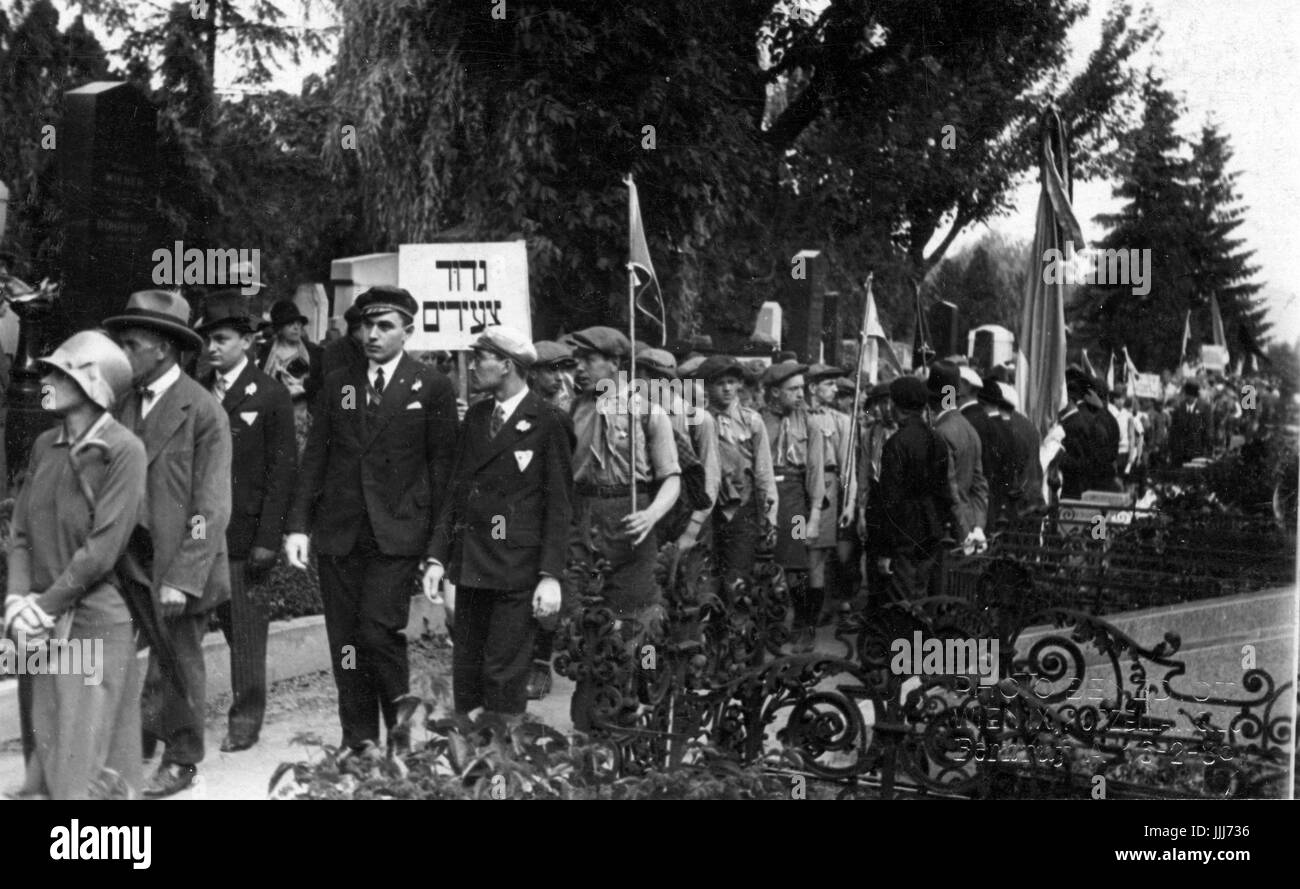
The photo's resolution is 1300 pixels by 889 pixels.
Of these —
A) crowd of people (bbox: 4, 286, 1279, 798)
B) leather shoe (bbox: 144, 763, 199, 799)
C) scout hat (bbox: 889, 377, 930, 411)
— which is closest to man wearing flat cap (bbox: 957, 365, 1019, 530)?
crowd of people (bbox: 4, 286, 1279, 798)

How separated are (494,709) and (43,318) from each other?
8.85 feet

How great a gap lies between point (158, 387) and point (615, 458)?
7.02 ft

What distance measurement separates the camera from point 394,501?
7.02 m

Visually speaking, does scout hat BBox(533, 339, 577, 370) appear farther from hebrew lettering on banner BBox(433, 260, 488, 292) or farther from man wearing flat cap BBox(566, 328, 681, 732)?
hebrew lettering on banner BBox(433, 260, 488, 292)

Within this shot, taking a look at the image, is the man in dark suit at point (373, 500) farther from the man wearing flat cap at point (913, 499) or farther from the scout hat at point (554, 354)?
the man wearing flat cap at point (913, 499)

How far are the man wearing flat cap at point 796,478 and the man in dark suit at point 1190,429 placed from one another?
2.01 m

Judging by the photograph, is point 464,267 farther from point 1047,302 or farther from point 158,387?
point 1047,302

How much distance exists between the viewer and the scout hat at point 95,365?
20.8ft

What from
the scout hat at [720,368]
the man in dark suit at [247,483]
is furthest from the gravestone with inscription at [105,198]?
the scout hat at [720,368]

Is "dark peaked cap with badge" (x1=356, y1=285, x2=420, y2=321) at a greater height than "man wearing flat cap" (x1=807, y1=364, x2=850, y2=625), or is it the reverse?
"dark peaked cap with badge" (x1=356, y1=285, x2=420, y2=321)

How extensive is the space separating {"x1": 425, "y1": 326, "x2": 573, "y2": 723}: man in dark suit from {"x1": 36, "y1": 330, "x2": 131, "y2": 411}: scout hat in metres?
1.44

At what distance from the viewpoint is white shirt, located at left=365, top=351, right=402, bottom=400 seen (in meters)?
7.05
